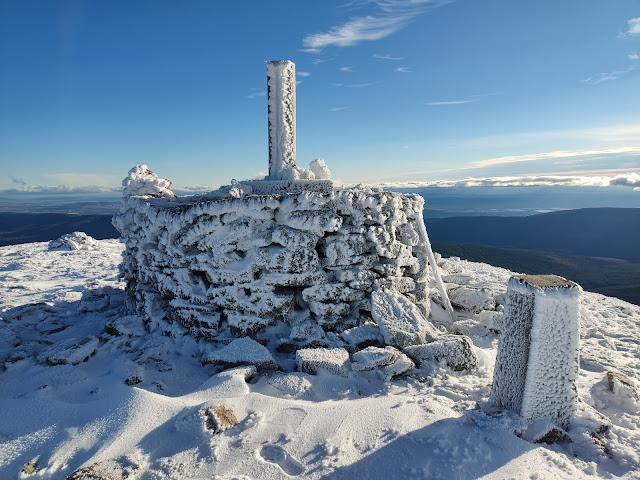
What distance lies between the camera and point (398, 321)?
5488 mm

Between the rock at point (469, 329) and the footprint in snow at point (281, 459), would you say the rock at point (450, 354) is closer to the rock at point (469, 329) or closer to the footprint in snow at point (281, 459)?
the rock at point (469, 329)

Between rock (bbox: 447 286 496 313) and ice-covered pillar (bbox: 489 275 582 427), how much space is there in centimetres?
349

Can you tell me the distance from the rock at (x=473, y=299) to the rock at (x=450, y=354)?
2.49 meters

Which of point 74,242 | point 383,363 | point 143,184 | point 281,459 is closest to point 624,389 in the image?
point 383,363

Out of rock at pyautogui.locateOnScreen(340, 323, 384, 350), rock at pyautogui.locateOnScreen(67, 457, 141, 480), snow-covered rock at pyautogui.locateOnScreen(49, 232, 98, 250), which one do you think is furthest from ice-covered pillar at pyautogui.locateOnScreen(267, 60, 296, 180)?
snow-covered rock at pyautogui.locateOnScreen(49, 232, 98, 250)

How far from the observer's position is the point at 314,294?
19.0 ft

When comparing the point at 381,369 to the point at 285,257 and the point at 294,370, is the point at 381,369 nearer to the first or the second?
the point at 294,370

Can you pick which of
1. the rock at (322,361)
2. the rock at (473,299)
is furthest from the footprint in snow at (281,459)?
the rock at (473,299)

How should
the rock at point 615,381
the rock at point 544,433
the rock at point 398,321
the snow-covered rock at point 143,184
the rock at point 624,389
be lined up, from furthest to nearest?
1. the snow-covered rock at point 143,184
2. the rock at point 398,321
3. the rock at point 615,381
4. the rock at point 624,389
5. the rock at point 544,433

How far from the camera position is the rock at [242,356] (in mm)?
4895

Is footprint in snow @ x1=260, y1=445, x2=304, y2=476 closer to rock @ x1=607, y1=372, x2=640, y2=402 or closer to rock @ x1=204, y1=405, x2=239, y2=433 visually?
rock @ x1=204, y1=405, x2=239, y2=433

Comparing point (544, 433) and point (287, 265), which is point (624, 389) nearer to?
point (544, 433)

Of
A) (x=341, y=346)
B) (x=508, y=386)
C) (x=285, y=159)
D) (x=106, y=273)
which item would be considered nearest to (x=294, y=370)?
(x=341, y=346)

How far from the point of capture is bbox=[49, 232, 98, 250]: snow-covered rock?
18.5 m
